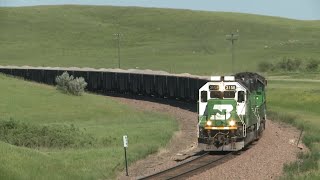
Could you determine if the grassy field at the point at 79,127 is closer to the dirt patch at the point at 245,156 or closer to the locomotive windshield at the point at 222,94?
the dirt patch at the point at 245,156

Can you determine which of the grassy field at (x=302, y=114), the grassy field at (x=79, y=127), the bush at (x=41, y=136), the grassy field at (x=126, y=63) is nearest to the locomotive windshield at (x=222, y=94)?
the grassy field at (x=302, y=114)

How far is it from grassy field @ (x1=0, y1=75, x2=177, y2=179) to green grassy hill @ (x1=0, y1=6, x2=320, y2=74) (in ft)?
198

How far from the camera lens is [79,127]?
1737 inches

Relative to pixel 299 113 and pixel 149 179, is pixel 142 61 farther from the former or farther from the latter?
pixel 149 179

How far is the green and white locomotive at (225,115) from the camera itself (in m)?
31.4

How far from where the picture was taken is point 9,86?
215ft

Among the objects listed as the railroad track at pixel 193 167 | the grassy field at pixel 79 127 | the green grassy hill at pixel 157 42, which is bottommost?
the railroad track at pixel 193 167

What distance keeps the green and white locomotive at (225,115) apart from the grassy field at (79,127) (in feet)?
12.7

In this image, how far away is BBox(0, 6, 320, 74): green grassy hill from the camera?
139375 mm

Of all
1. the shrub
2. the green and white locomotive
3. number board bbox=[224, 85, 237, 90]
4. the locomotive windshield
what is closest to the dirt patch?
the green and white locomotive

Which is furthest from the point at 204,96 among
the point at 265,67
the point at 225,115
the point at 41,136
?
the point at 265,67

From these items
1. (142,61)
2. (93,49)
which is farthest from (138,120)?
(93,49)

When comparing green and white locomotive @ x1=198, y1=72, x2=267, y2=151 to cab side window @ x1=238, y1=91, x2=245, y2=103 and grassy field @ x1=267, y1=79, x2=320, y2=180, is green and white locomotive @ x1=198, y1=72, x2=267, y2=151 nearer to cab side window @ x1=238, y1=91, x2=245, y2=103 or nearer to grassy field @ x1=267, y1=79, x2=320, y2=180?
cab side window @ x1=238, y1=91, x2=245, y2=103

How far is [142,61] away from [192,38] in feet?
101
